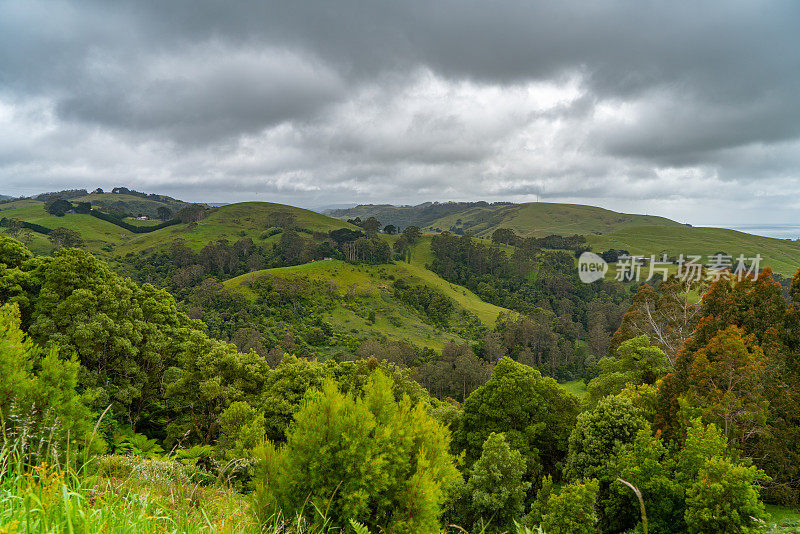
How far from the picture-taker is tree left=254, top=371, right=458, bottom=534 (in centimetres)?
902

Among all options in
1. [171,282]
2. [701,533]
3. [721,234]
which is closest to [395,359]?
[701,533]

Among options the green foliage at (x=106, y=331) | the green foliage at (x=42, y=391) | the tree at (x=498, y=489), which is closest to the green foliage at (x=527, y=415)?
the tree at (x=498, y=489)

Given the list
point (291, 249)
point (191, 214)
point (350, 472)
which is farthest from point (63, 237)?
point (350, 472)

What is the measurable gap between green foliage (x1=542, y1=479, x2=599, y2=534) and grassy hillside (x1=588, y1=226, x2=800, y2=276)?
6007 inches

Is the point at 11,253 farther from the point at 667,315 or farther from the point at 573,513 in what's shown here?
the point at 667,315

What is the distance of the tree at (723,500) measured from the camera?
10.8m

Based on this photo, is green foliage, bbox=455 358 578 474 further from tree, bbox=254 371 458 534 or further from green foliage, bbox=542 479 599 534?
tree, bbox=254 371 458 534

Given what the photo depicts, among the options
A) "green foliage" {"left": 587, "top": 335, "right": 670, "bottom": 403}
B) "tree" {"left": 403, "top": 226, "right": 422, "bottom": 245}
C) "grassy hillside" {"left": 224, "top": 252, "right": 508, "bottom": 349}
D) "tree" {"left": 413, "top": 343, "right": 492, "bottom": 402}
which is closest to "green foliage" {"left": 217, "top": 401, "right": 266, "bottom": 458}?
"green foliage" {"left": 587, "top": 335, "right": 670, "bottom": 403}

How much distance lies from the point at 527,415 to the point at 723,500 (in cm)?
1132

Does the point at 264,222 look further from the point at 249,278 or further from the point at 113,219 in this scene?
the point at 249,278

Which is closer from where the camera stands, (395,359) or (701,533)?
(701,533)

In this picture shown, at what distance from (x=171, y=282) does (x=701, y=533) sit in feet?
312

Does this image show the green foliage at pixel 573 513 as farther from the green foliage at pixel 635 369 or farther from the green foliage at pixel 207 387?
the green foliage at pixel 207 387

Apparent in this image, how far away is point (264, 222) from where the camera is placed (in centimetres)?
16075
